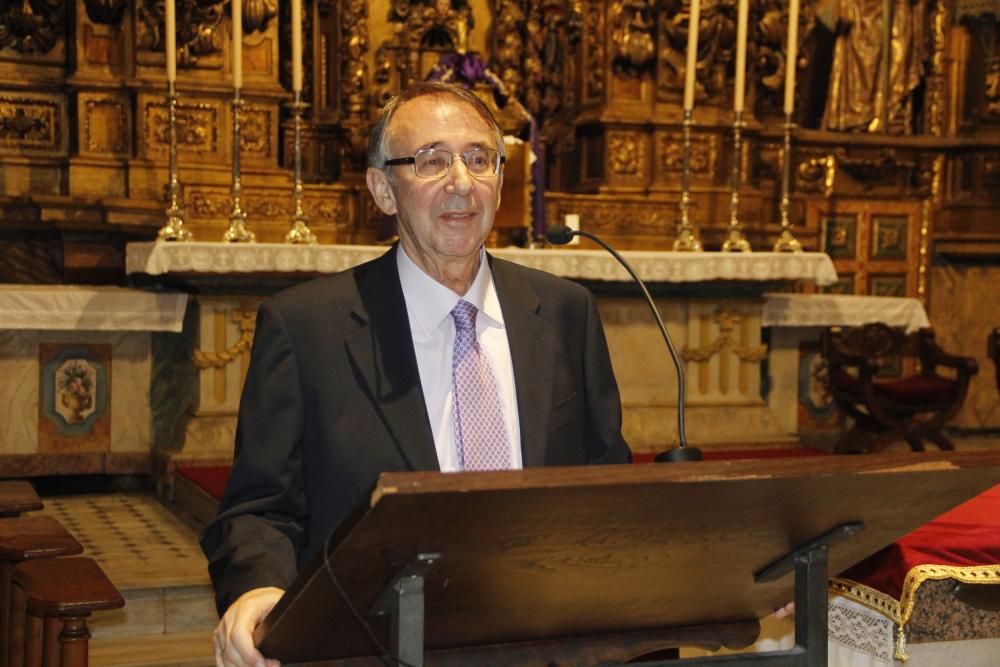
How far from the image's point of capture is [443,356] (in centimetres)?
243

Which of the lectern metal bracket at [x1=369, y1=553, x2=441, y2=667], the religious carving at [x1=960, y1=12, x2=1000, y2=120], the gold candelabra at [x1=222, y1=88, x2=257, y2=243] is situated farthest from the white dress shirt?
the religious carving at [x1=960, y1=12, x2=1000, y2=120]

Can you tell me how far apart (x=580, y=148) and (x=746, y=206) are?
3.53 ft

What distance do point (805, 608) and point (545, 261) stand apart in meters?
4.72

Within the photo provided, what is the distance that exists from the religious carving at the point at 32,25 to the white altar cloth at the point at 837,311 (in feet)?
13.3

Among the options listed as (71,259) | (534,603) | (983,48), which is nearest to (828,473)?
(534,603)

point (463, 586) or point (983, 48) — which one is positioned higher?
point (983, 48)

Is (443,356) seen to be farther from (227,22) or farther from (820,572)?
(227,22)

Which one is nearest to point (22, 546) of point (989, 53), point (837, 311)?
point (837, 311)

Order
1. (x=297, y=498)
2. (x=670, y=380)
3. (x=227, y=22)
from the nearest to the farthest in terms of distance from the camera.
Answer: (x=297, y=498), (x=670, y=380), (x=227, y=22)

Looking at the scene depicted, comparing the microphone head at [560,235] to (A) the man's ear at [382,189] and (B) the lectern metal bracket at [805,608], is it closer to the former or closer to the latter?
(A) the man's ear at [382,189]

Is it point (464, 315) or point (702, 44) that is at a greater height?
point (702, 44)

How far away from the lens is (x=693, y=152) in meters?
8.75

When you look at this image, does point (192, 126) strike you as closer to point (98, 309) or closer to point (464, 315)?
point (98, 309)

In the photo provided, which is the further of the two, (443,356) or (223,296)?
(223,296)
